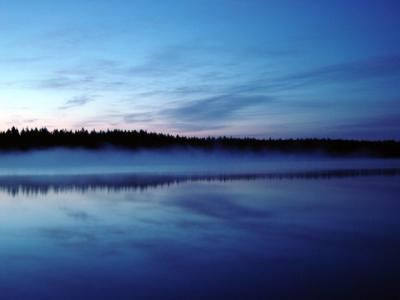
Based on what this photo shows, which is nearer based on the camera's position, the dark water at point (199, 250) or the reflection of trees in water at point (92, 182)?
the dark water at point (199, 250)

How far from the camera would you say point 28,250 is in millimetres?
10570

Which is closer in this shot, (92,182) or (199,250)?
(199,250)

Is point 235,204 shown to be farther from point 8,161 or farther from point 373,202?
point 8,161

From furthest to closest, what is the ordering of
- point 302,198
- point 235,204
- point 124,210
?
point 302,198 → point 235,204 → point 124,210

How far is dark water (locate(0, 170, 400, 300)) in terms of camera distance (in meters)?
7.60

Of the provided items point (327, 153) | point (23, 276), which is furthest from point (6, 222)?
point (327, 153)

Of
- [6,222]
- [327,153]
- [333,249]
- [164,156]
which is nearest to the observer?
[333,249]

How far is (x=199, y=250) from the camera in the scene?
413 inches

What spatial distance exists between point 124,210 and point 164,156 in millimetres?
91055

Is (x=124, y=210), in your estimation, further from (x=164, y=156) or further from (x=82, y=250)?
(x=164, y=156)

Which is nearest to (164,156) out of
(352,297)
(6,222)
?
(6,222)

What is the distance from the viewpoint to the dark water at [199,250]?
7598mm

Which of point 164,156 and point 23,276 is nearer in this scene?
point 23,276

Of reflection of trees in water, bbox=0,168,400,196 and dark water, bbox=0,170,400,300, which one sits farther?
reflection of trees in water, bbox=0,168,400,196
